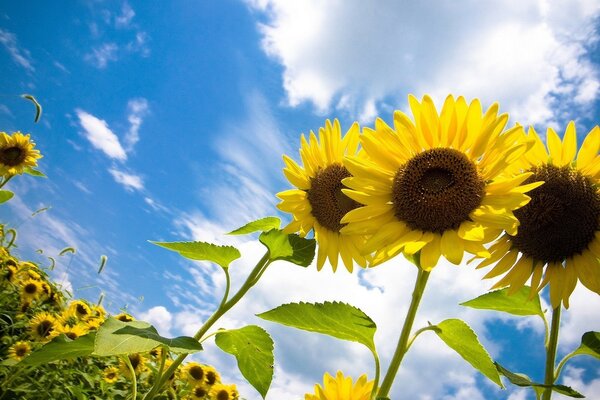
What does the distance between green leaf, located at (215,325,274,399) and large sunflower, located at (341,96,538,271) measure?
0.64 m

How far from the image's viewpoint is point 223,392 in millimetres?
4758

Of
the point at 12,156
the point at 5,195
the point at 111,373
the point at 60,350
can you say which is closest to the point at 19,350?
the point at 111,373

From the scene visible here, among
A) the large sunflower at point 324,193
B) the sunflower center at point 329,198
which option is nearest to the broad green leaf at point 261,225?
the large sunflower at point 324,193

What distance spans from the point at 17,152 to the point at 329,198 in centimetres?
562

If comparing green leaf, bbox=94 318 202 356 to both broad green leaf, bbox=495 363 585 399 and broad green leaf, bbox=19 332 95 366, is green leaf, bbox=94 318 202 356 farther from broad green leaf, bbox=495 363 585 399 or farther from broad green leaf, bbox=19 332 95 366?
broad green leaf, bbox=495 363 585 399

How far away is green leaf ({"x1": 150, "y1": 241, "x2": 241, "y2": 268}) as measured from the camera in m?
2.09

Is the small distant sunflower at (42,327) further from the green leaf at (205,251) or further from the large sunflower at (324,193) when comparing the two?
the large sunflower at (324,193)

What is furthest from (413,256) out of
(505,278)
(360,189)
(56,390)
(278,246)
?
(56,390)

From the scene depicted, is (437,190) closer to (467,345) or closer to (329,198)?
(467,345)

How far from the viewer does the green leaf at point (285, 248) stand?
2062 millimetres

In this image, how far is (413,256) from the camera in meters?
1.54

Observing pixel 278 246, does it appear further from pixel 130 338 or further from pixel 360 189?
pixel 130 338

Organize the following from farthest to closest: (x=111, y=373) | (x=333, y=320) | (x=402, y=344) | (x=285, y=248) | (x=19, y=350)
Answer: (x=111, y=373) → (x=19, y=350) → (x=285, y=248) → (x=333, y=320) → (x=402, y=344)

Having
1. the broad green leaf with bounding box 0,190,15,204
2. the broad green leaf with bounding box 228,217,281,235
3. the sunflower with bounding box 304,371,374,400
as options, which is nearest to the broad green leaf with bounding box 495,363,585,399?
the sunflower with bounding box 304,371,374,400
